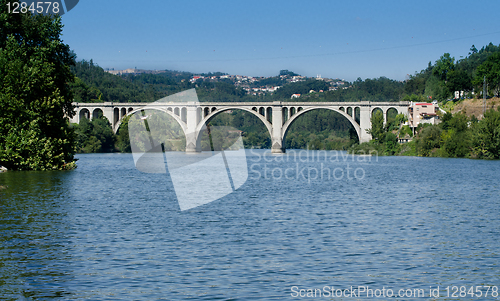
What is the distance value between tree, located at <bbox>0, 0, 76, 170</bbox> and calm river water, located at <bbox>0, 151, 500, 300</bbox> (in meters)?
8.70

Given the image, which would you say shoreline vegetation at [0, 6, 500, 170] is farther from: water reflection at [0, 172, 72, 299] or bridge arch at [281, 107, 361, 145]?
water reflection at [0, 172, 72, 299]

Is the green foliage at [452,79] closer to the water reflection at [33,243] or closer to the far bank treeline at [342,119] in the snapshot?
the far bank treeline at [342,119]

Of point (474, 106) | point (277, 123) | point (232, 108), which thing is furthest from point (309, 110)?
point (474, 106)

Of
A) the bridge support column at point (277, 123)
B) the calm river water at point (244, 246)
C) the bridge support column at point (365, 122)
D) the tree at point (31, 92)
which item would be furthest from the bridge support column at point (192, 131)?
the calm river water at point (244, 246)

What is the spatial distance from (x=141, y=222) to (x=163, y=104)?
8552 cm

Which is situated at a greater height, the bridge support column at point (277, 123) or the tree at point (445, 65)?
the tree at point (445, 65)

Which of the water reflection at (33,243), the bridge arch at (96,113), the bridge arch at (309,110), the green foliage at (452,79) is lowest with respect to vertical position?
the water reflection at (33,243)

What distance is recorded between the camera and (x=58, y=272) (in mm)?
11430

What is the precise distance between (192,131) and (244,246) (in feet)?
288

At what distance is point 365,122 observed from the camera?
306 ft

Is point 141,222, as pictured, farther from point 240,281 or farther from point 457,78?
point 457,78

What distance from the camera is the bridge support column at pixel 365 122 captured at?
93000 millimetres

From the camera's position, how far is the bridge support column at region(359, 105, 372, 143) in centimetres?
9300

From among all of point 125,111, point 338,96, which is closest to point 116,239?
point 125,111
